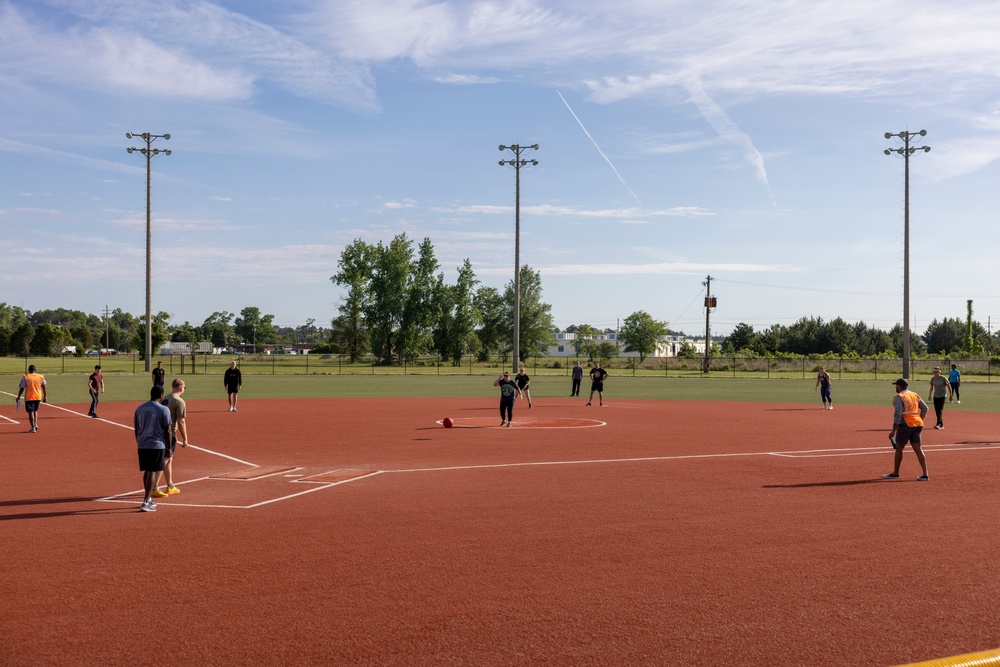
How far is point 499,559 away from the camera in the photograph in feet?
32.6

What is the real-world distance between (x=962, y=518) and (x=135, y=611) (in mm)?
10781

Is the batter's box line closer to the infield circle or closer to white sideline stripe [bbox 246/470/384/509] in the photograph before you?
white sideline stripe [bbox 246/470/384/509]

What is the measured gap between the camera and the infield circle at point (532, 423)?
90.4 feet

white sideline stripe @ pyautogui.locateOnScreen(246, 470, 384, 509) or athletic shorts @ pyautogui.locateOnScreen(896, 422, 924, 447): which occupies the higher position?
athletic shorts @ pyautogui.locateOnScreen(896, 422, 924, 447)

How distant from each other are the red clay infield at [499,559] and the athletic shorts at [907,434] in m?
0.96

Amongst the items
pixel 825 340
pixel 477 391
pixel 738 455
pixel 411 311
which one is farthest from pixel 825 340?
pixel 738 455

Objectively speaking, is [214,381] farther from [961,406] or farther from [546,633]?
[546,633]

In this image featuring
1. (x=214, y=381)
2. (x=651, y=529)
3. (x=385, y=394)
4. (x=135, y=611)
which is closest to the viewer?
(x=135, y=611)

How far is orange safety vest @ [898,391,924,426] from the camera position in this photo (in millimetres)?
15742

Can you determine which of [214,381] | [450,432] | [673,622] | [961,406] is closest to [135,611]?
[673,622]

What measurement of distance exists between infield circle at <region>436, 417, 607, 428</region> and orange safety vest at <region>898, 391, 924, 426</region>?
12.9 metres

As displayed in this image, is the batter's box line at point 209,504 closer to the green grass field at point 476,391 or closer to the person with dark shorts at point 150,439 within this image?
→ the person with dark shorts at point 150,439

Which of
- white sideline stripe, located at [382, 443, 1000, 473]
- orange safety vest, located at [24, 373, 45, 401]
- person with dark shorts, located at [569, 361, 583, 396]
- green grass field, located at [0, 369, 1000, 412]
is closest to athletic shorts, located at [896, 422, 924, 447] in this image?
white sideline stripe, located at [382, 443, 1000, 473]

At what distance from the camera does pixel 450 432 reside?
82.9 ft
